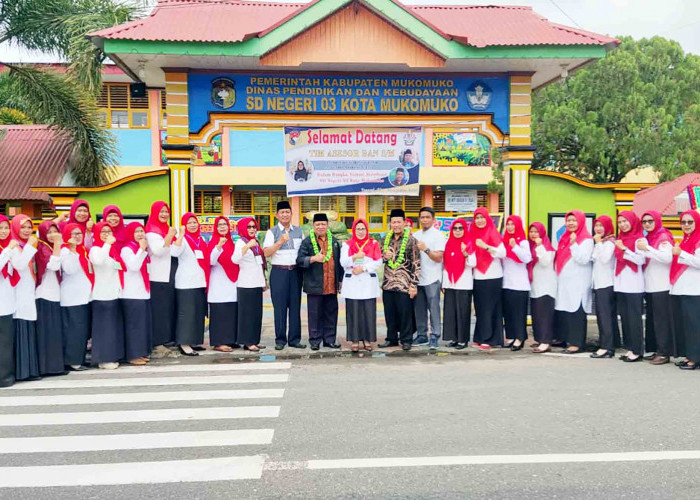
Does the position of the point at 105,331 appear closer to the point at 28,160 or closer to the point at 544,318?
the point at 544,318

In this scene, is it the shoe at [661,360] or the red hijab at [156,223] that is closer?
the shoe at [661,360]

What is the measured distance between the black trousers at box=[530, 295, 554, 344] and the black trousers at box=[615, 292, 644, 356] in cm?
83

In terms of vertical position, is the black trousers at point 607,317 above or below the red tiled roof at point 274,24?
below

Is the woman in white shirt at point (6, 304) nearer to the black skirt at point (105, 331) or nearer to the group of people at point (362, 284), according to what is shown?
the group of people at point (362, 284)

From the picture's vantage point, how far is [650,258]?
7.46 m

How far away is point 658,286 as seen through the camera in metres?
7.48

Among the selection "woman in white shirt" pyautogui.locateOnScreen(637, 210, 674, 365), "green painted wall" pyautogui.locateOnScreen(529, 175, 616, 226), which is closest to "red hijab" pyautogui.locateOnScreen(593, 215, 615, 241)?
"woman in white shirt" pyautogui.locateOnScreen(637, 210, 674, 365)

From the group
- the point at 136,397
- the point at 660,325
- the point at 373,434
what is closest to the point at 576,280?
the point at 660,325

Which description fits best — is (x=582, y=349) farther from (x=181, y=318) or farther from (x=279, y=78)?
(x=279, y=78)

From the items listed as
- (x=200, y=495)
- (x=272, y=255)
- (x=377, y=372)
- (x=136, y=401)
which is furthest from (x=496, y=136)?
(x=200, y=495)

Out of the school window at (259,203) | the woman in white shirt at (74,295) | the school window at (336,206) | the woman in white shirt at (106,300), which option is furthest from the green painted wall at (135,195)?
the school window at (259,203)

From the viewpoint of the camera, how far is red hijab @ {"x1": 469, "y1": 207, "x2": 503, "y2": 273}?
8133mm

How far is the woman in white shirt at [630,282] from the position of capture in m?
7.53

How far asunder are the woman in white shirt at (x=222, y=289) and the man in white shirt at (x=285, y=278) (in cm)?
48
